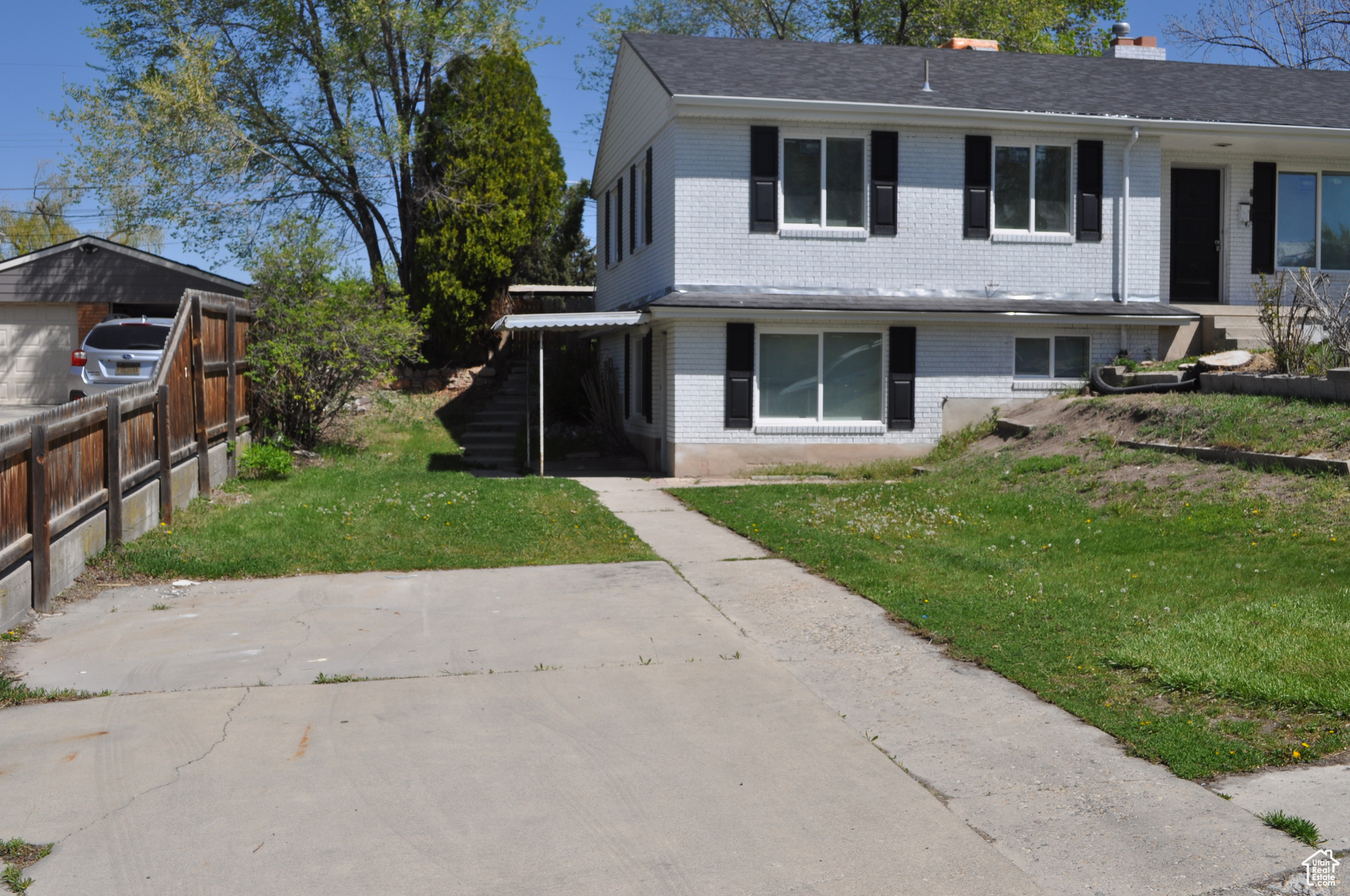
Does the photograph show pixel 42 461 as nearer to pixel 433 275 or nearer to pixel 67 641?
pixel 67 641

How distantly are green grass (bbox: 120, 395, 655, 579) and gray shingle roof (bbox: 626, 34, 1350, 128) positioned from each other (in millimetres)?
7211

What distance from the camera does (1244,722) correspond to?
5066 millimetres

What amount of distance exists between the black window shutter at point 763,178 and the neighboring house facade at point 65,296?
14.2m

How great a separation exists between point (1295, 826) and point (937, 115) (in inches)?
574

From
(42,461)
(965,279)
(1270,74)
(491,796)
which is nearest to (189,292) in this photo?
(42,461)

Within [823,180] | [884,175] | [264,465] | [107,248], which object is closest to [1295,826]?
[264,465]

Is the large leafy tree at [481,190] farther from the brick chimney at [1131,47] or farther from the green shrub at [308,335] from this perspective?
the brick chimney at [1131,47]

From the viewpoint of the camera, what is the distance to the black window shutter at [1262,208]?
19031mm

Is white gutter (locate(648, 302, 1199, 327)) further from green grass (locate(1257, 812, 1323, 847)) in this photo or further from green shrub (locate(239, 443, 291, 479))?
green grass (locate(1257, 812, 1323, 847))

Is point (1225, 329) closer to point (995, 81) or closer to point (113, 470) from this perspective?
point (995, 81)

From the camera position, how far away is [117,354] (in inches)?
687

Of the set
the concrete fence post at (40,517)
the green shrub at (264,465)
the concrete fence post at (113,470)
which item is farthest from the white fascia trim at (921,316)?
the concrete fence post at (40,517)

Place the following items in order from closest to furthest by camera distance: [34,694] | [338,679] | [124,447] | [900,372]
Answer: [34,694] → [338,679] → [124,447] → [900,372]

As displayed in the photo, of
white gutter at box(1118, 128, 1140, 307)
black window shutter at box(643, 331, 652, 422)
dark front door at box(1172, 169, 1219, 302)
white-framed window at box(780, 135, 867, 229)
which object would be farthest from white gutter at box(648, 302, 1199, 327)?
dark front door at box(1172, 169, 1219, 302)
